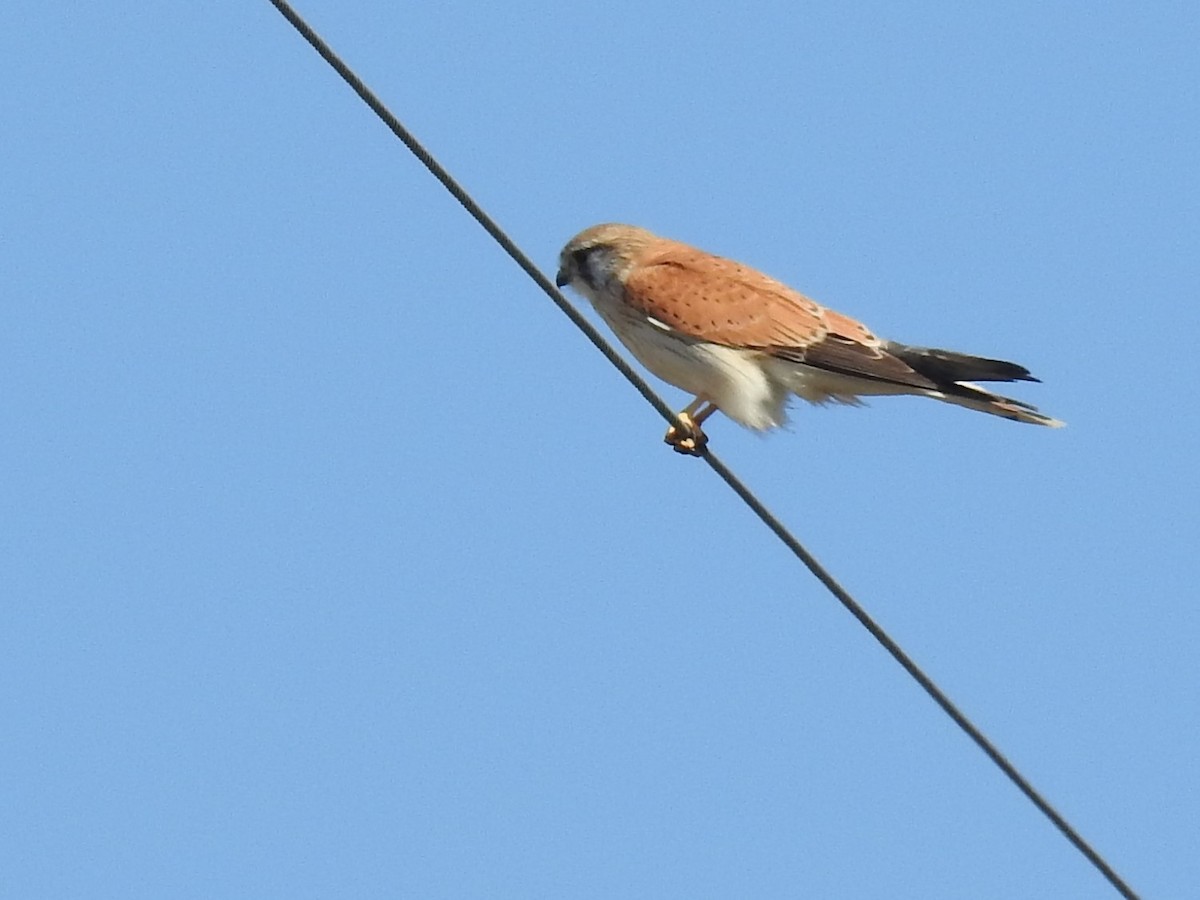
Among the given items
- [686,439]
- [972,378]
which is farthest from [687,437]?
[972,378]

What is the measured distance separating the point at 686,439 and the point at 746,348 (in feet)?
1.58

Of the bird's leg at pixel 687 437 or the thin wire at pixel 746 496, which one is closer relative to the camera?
the thin wire at pixel 746 496

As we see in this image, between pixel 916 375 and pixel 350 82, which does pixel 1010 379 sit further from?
pixel 350 82

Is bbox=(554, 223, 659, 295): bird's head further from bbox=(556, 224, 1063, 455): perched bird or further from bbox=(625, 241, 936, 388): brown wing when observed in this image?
bbox=(625, 241, 936, 388): brown wing

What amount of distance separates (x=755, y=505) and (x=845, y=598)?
0.35 metres

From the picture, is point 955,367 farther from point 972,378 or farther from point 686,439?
point 686,439

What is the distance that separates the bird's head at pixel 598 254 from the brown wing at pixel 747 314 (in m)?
0.12

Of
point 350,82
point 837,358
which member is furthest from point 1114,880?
point 837,358

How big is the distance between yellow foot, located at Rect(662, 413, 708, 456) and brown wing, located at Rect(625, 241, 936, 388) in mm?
426

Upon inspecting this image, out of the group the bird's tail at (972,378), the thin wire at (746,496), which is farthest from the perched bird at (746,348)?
the thin wire at (746,496)

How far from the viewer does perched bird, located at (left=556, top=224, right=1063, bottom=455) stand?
6121 millimetres

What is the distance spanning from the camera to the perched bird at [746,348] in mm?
6121

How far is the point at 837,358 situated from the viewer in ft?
21.1

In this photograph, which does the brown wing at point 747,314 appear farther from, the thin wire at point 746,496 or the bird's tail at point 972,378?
the thin wire at point 746,496
